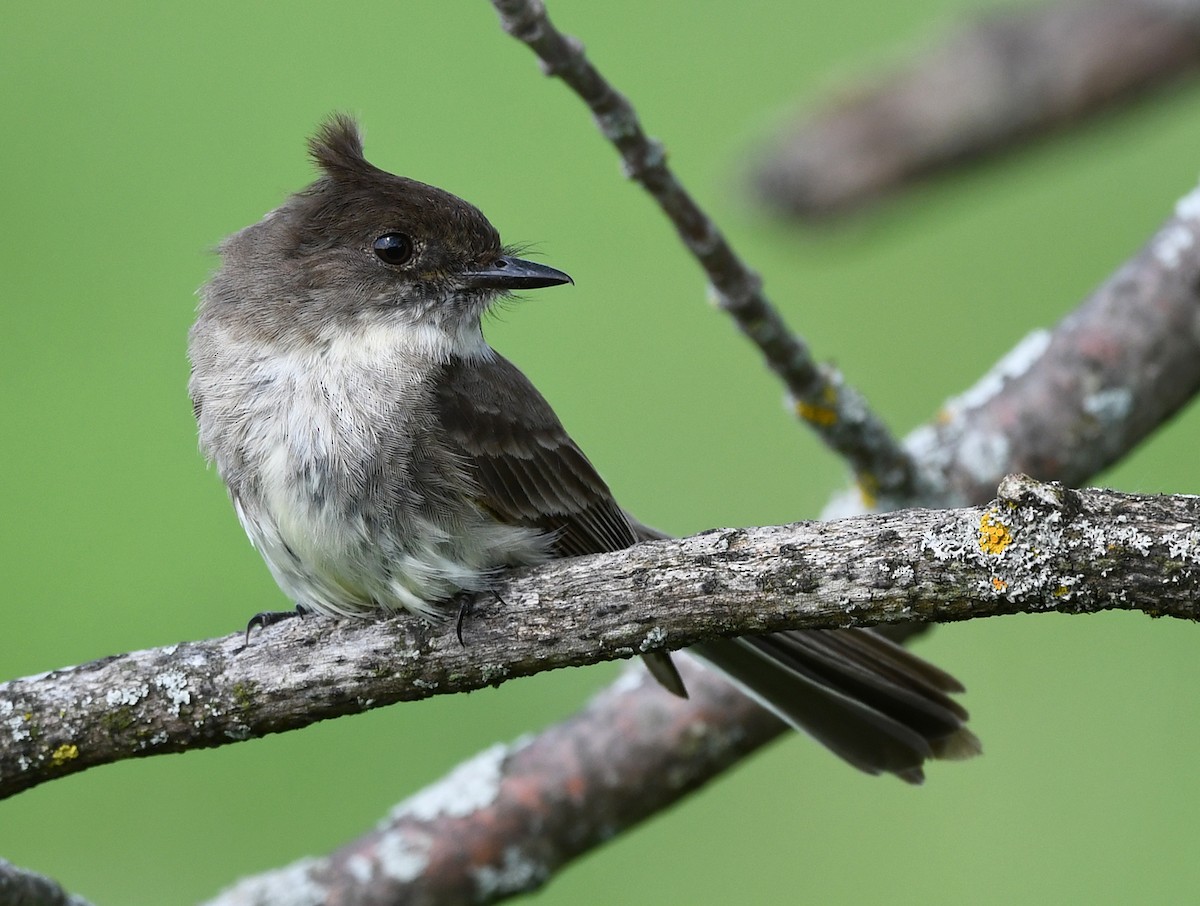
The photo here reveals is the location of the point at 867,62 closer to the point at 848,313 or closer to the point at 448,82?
the point at 848,313

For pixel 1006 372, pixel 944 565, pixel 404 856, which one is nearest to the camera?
pixel 944 565

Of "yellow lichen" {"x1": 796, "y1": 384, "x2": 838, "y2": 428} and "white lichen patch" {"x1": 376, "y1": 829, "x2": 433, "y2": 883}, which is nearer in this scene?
"yellow lichen" {"x1": 796, "y1": 384, "x2": 838, "y2": 428}

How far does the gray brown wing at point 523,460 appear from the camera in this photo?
362cm

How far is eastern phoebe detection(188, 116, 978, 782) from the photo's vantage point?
345cm

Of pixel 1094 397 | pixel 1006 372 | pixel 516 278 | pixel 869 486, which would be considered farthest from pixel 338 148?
pixel 1094 397

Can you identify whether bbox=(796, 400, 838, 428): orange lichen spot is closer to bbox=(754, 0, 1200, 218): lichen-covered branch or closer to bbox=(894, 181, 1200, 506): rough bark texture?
bbox=(894, 181, 1200, 506): rough bark texture

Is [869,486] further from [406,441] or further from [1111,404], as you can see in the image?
[406,441]

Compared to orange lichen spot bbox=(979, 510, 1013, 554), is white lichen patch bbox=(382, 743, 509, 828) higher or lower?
higher

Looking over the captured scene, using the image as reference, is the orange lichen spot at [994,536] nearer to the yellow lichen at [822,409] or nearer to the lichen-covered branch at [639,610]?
the lichen-covered branch at [639,610]

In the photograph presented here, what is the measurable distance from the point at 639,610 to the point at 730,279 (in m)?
1.32

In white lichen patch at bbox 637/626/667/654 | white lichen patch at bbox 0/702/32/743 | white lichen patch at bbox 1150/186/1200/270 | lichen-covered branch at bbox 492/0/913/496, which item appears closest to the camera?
white lichen patch at bbox 637/626/667/654

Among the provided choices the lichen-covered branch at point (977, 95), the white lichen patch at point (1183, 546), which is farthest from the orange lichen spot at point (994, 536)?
the lichen-covered branch at point (977, 95)

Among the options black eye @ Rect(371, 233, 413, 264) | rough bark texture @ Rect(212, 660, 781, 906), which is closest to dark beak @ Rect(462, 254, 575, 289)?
black eye @ Rect(371, 233, 413, 264)

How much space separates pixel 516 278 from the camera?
12.7ft
